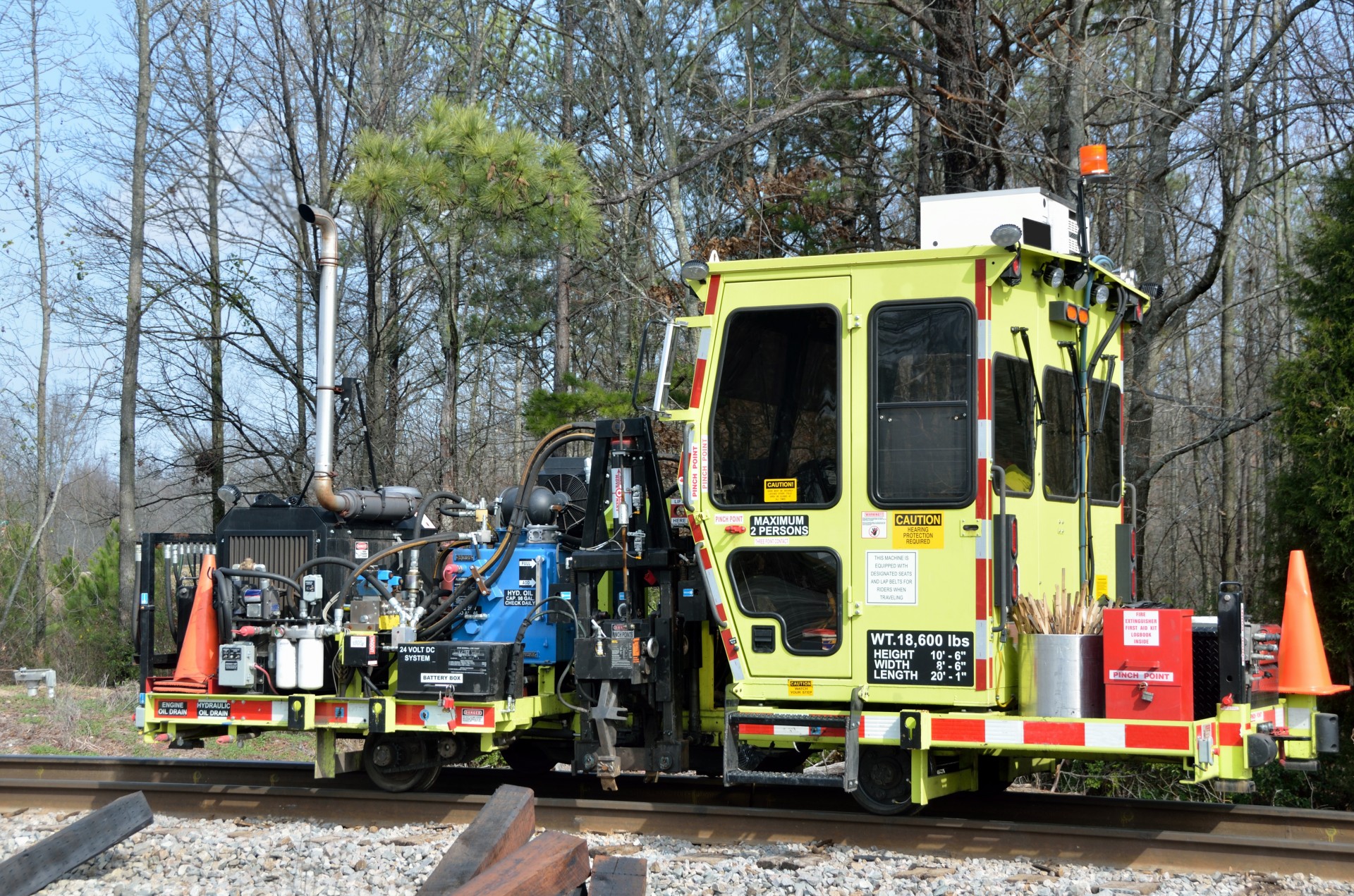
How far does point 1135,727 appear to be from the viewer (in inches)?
238

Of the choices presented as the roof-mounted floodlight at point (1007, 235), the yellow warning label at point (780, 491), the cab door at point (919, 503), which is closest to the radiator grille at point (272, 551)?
the yellow warning label at point (780, 491)

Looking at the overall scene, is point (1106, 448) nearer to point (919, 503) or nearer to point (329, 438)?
point (919, 503)

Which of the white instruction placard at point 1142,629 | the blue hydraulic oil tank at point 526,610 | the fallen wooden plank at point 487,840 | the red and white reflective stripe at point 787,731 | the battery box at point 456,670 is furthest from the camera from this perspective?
the blue hydraulic oil tank at point 526,610

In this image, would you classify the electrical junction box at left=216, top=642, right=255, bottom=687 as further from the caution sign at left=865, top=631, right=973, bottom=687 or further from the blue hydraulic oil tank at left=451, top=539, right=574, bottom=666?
the caution sign at left=865, top=631, right=973, bottom=687

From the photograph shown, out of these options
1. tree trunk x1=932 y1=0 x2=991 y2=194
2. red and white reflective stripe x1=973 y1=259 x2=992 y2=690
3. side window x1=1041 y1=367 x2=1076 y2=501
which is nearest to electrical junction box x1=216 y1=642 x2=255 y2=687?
red and white reflective stripe x1=973 y1=259 x2=992 y2=690

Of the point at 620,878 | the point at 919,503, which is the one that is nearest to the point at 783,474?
the point at 919,503

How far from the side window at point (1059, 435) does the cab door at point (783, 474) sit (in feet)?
3.83

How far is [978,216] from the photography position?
265 inches

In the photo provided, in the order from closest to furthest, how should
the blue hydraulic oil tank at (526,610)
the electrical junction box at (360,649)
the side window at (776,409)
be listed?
the side window at (776,409)
the electrical junction box at (360,649)
the blue hydraulic oil tank at (526,610)

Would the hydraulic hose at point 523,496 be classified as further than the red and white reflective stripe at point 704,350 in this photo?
Yes

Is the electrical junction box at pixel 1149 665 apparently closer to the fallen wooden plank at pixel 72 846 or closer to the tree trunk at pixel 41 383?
the fallen wooden plank at pixel 72 846

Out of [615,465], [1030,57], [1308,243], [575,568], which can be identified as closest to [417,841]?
[575,568]

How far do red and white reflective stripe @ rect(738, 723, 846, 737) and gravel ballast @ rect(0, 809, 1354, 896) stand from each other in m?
0.62

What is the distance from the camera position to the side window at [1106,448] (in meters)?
7.52
